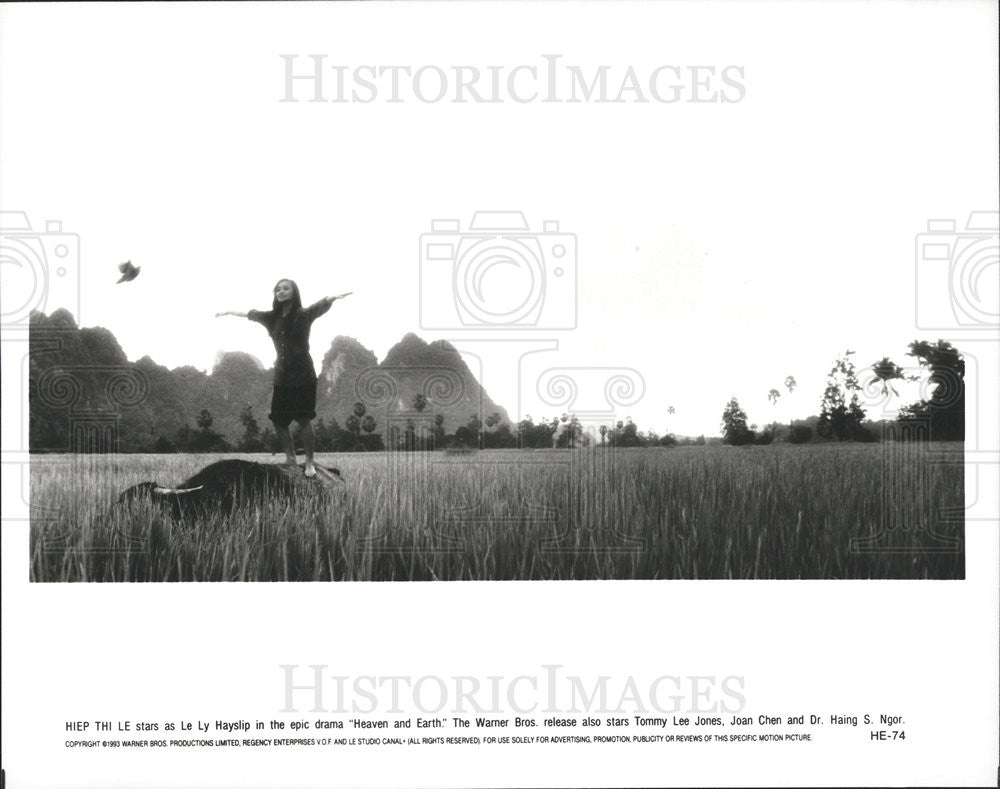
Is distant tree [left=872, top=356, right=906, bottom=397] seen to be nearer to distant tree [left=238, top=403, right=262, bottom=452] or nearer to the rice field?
the rice field

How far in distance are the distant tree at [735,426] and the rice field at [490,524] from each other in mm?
56

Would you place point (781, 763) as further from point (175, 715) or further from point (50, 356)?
point (50, 356)

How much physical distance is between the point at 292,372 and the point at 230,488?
55cm

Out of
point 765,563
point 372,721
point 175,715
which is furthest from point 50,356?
point 765,563

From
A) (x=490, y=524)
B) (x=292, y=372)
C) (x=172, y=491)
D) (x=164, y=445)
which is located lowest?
(x=490, y=524)

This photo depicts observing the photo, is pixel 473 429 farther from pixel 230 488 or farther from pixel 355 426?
pixel 230 488

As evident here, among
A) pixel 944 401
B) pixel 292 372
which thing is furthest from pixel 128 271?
pixel 944 401

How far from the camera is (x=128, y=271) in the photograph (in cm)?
282

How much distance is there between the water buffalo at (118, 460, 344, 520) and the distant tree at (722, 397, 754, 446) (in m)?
1.64

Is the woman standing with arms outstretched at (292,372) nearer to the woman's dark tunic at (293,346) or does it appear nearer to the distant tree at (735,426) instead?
the woman's dark tunic at (293,346)

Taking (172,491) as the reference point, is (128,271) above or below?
above

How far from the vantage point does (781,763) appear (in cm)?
271

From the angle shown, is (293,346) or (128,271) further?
(128,271)

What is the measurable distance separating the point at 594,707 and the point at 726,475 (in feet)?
3.68
